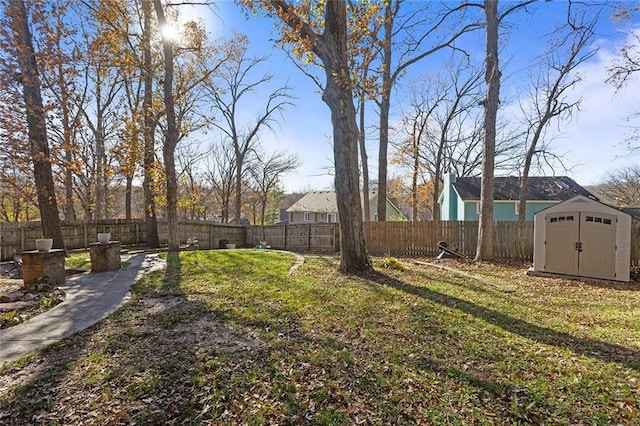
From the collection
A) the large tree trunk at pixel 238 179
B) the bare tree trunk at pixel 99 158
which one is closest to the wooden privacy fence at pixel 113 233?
the bare tree trunk at pixel 99 158

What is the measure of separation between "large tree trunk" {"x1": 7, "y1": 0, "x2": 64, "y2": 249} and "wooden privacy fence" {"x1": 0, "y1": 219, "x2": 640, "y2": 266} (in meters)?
4.40

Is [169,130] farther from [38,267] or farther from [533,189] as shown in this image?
[533,189]

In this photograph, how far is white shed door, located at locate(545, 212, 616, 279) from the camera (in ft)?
25.2

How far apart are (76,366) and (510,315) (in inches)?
205

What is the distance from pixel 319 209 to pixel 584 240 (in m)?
26.7

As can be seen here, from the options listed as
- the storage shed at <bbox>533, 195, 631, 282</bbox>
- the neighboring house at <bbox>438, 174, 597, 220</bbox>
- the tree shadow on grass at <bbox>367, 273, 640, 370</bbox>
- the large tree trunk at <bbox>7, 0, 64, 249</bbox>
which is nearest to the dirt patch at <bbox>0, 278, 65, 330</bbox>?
the large tree trunk at <bbox>7, 0, 64, 249</bbox>

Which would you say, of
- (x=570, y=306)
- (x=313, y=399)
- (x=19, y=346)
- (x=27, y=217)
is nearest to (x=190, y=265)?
(x=19, y=346)

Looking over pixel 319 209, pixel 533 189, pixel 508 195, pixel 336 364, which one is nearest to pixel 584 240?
pixel 336 364

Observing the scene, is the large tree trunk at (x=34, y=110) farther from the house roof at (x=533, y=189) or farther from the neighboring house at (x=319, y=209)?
the neighboring house at (x=319, y=209)

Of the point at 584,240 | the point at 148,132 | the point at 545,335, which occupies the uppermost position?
the point at 148,132

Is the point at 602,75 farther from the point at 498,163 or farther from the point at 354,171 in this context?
the point at 498,163

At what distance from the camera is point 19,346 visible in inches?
130

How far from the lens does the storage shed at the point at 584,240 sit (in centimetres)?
759

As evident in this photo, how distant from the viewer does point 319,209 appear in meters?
33.8
